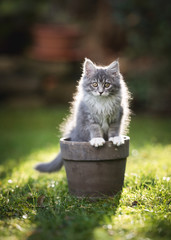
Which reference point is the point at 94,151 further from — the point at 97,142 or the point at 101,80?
the point at 101,80

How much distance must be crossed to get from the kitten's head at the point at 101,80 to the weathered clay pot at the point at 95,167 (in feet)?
1.69

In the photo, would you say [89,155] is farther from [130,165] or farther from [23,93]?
[23,93]

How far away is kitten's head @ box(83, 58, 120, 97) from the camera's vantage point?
289 centimetres

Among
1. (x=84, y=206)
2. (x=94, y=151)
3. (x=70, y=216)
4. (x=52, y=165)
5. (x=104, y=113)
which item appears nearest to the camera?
(x=70, y=216)

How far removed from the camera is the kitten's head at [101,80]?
9.50ft

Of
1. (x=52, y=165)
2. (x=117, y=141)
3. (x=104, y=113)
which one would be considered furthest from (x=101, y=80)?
(x=52, y=165)

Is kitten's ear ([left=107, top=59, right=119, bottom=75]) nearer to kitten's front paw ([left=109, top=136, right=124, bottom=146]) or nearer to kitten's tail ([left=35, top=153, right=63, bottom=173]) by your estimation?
kitten's front paw ([left=109, top=136, right=124, bottom=146])

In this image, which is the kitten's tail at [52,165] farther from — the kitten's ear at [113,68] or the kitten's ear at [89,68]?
the kitten's ear at [113,68]

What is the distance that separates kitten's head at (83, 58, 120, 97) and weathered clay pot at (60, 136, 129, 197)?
1.69 feet

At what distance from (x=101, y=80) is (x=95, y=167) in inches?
33.0

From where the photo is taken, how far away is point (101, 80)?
293 centimetres

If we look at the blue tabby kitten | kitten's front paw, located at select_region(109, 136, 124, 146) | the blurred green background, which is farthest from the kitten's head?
the blurred green background

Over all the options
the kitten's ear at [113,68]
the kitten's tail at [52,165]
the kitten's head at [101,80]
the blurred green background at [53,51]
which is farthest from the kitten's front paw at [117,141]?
the blurred green background at [53,51]

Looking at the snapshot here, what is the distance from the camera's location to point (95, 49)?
10.6 m
